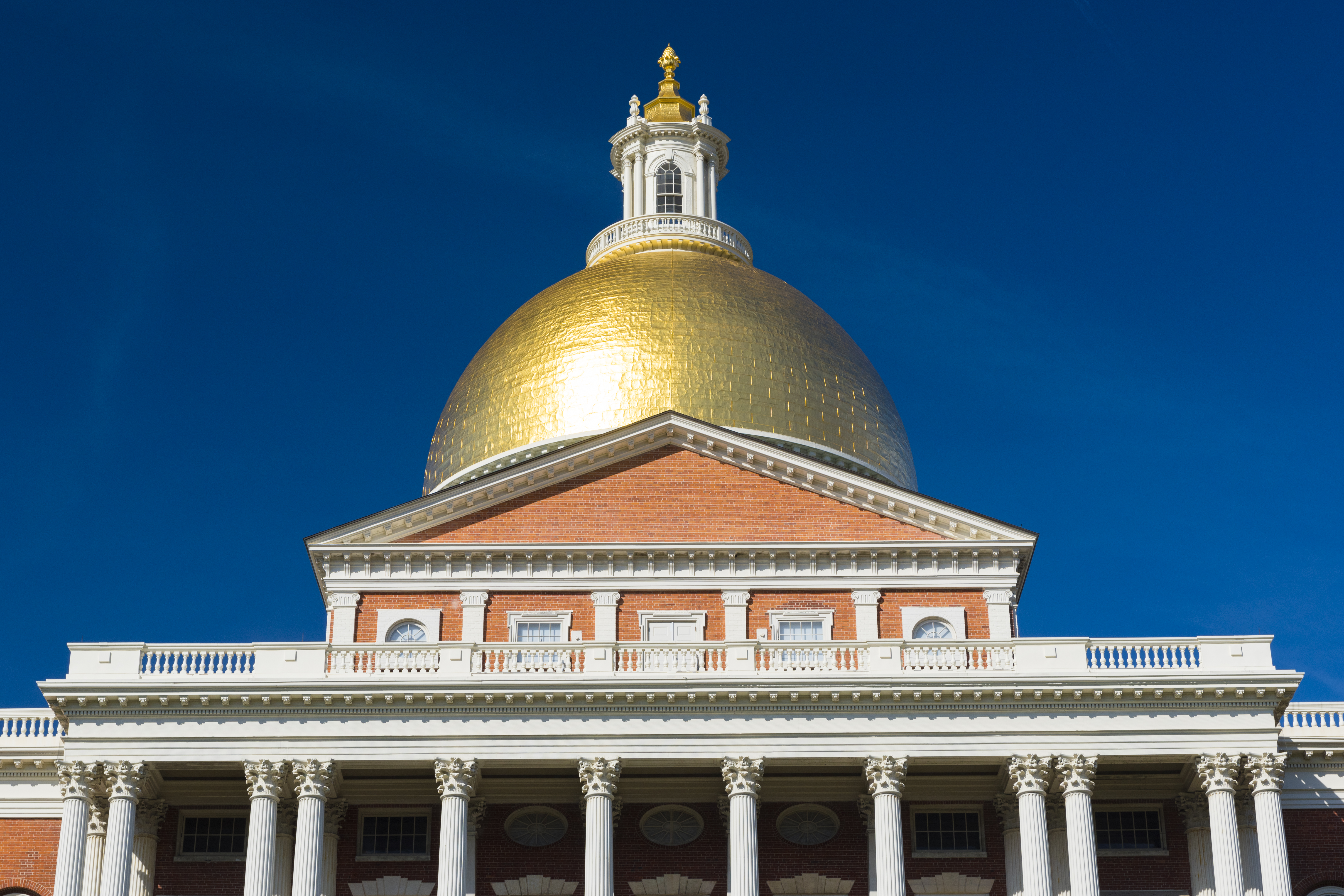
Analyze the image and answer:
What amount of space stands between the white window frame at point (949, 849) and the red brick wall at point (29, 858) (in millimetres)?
17790

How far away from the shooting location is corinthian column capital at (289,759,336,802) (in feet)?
124

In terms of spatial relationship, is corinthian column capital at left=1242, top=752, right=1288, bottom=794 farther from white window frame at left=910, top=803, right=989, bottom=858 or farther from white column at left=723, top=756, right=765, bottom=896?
white column at left=723, top=756, right=765, bottom=896

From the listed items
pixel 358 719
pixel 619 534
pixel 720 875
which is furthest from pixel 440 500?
pixel 720 875

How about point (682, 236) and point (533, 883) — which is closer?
point (533, 883)

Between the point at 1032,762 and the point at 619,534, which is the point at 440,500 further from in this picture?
the point at 1032,762

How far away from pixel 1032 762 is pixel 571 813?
954cm

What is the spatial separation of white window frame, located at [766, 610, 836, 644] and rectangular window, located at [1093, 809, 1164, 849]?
22.8 ft

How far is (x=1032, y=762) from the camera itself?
37938 mm

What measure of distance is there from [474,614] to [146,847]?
8.53m

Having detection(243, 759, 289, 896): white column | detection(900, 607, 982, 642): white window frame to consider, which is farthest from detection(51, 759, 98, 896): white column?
detection(900, 607, 982, 642): white window frame

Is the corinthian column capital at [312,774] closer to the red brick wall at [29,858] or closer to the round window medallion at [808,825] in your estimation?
the red brick wall at [29,858]

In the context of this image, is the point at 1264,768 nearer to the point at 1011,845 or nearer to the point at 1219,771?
the point at 1219,771

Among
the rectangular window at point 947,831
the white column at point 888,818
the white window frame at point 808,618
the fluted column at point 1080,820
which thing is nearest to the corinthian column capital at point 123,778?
the white window frame at point 808,618

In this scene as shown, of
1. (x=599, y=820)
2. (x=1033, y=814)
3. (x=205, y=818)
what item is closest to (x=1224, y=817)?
(x=1033, y=814)
